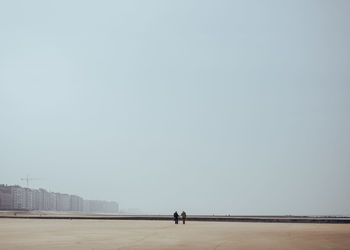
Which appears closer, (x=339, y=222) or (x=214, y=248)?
(x=214, y=248)

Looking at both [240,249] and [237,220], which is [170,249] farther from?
[237,220]

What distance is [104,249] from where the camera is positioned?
15602 mm

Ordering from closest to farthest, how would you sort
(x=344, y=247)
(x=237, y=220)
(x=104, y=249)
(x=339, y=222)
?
(x=104, y=249) → (x=344, y=247) → (x=339, y=222) → (x=237, y=220)

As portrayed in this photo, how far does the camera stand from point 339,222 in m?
50.2

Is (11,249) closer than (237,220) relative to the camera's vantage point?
Yes

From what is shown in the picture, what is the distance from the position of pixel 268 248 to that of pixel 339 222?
3907 cm

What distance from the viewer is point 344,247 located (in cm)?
1669

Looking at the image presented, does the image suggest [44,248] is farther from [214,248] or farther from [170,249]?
[214,248]

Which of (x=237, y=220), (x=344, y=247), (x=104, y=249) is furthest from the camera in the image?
(x=237, y=220)

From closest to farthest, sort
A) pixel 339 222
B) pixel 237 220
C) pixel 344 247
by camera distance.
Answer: pixel 344 247 < pixel 339 222 < pixel 237 220

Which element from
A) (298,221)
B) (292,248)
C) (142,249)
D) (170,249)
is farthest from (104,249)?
(298,221)

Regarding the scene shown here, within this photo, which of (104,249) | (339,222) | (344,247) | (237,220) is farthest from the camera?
(237,220)

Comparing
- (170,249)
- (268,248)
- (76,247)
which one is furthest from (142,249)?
(268,248)

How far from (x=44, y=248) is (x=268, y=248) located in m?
9.70
